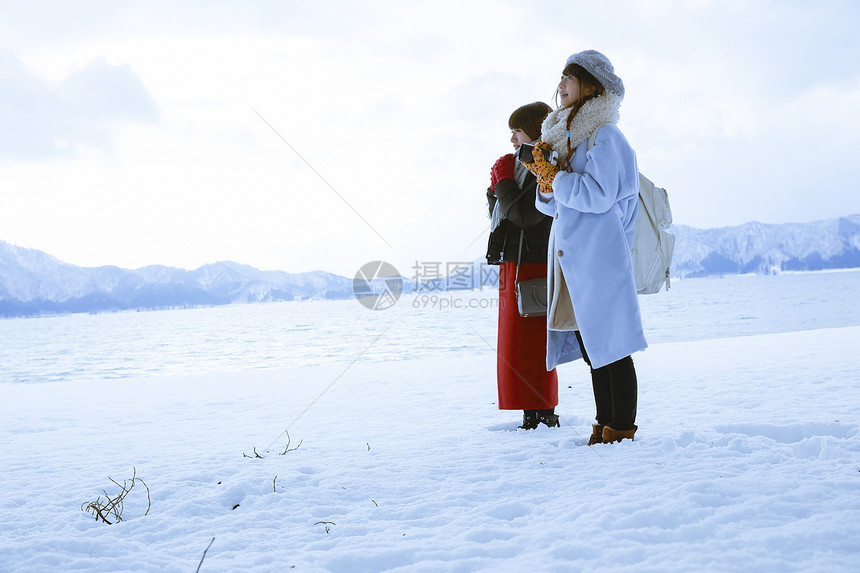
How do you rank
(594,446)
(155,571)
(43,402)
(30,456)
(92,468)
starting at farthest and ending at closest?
(43,402) < (30,456) < (92,468) < (594,446) < (155,571)

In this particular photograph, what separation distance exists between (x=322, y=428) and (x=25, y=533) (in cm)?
161

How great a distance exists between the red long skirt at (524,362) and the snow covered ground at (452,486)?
0.20 meters

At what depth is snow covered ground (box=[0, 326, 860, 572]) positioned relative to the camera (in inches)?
51.2

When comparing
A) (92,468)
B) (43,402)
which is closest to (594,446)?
(92,468)

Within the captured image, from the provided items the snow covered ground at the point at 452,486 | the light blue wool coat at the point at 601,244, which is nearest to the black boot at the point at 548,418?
the snow covered ground at the point at 452,486

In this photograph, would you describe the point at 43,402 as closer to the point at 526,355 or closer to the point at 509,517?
the point at 526,355

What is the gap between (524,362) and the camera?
265cm

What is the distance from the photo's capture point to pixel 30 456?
2.59 metres

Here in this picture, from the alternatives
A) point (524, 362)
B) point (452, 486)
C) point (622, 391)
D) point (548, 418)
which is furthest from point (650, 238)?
point (452, 486)

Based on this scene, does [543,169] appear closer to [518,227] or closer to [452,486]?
[518,227]

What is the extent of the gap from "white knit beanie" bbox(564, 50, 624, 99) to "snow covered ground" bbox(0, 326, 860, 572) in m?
1.50

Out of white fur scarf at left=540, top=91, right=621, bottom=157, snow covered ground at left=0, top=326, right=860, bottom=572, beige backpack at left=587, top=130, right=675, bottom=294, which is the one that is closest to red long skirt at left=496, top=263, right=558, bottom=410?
snow covered ground at left=0, top=326, right=860, bottom=572

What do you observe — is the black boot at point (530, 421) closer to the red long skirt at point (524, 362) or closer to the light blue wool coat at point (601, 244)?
the red long skirt at point (524, 362)

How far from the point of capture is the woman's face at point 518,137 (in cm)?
262
